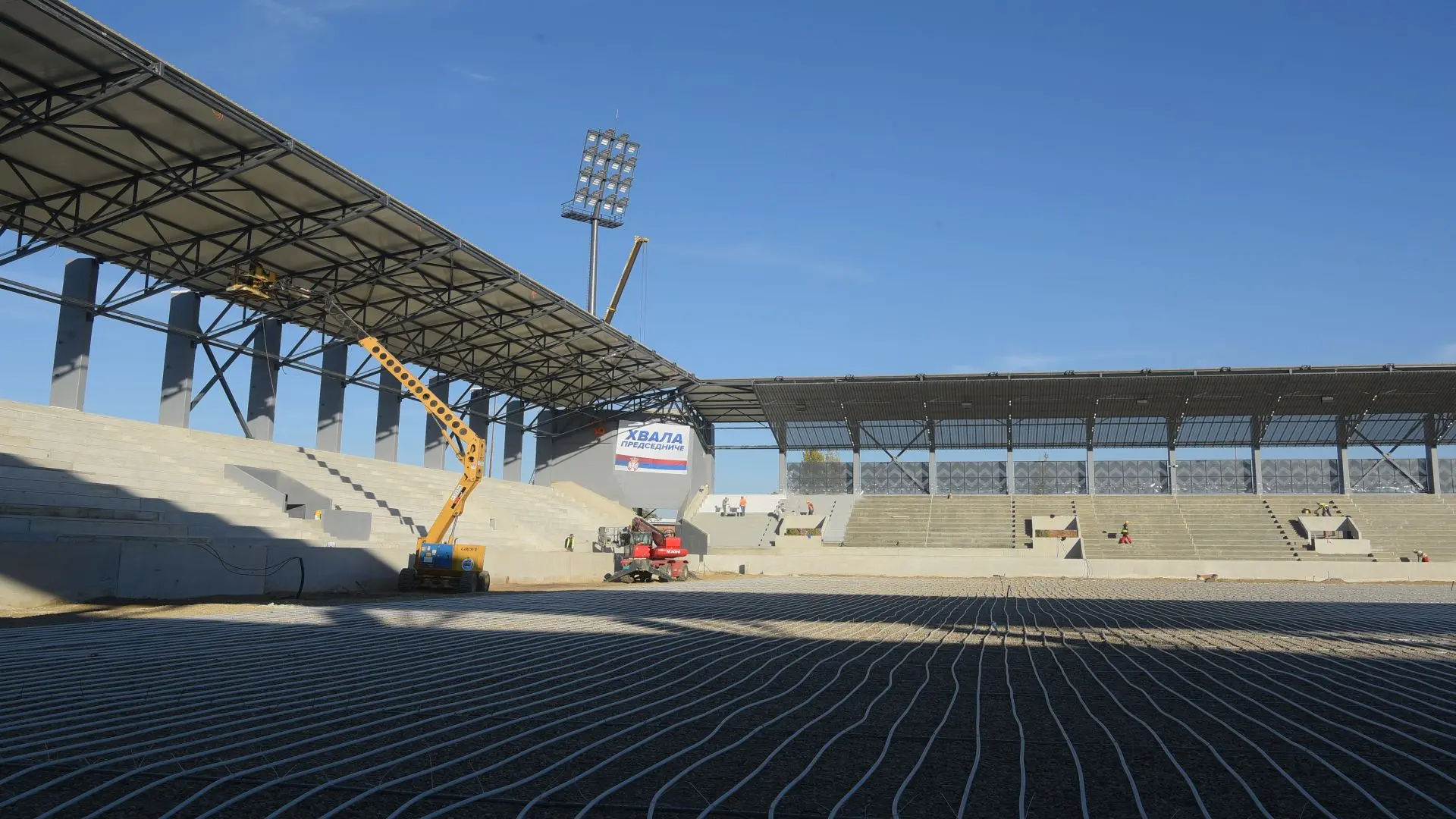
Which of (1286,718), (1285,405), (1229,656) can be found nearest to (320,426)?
(1229,656)

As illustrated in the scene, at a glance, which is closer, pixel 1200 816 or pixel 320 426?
pixel 1200 816

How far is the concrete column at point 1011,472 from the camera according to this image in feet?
175

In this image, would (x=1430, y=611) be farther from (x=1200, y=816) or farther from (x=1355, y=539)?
(x=1355, y=539)

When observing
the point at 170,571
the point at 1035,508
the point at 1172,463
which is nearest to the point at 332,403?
the point at 170,571

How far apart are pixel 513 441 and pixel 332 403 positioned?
14171 mm

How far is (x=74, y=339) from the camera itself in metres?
26.9

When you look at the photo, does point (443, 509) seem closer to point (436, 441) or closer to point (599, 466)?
point (436, 441)

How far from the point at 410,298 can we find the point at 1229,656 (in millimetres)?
29115

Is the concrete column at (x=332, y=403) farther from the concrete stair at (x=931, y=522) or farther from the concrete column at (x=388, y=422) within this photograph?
the concrete stair at (x=931, y=522)

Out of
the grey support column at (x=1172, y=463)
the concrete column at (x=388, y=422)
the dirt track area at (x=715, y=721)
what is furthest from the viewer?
the grey support column at (x=1172, y=463)

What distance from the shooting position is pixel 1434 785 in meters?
5.18

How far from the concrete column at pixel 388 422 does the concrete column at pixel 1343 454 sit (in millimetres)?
43307

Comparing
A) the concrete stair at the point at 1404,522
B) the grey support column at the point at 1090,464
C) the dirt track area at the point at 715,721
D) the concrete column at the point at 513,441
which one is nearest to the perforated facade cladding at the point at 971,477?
the grey support column at the point at 1090,464

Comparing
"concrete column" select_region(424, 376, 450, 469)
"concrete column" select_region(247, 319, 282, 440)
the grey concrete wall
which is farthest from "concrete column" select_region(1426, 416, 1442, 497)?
"concrete column" select_region(247, 319, 282, 440)
